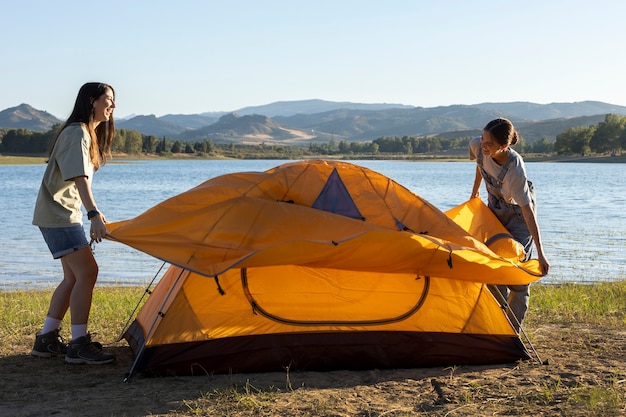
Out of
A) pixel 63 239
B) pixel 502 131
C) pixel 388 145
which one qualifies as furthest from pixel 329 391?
pixel 388 145

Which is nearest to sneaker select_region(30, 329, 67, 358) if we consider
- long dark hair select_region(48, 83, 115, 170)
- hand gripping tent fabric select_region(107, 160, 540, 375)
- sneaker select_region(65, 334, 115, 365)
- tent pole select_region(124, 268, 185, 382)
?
sneaker select_region(65, 334, 115, 365)

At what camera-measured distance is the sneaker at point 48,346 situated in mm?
6500

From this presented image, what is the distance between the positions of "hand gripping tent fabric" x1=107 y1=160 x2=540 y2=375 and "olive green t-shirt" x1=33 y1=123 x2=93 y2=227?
0.47 m

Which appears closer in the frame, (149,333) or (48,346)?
(149,333)

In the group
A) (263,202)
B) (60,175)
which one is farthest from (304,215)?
(60,175)

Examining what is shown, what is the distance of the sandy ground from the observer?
5.19m

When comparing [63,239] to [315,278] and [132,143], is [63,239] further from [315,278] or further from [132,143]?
[132,143]

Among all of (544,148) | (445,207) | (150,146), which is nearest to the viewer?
(445,207)

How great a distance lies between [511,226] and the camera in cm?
716

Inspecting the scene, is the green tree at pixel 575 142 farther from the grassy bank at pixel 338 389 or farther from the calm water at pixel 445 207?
the grassy bank at pixel 338 389

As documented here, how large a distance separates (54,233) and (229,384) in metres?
1.88

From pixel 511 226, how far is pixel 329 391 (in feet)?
8.62

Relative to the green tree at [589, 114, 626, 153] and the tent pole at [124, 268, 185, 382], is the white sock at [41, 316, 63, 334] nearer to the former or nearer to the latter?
the tent pole at [124, 268, 185, 382]

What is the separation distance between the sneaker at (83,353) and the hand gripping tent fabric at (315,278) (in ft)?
1.35
